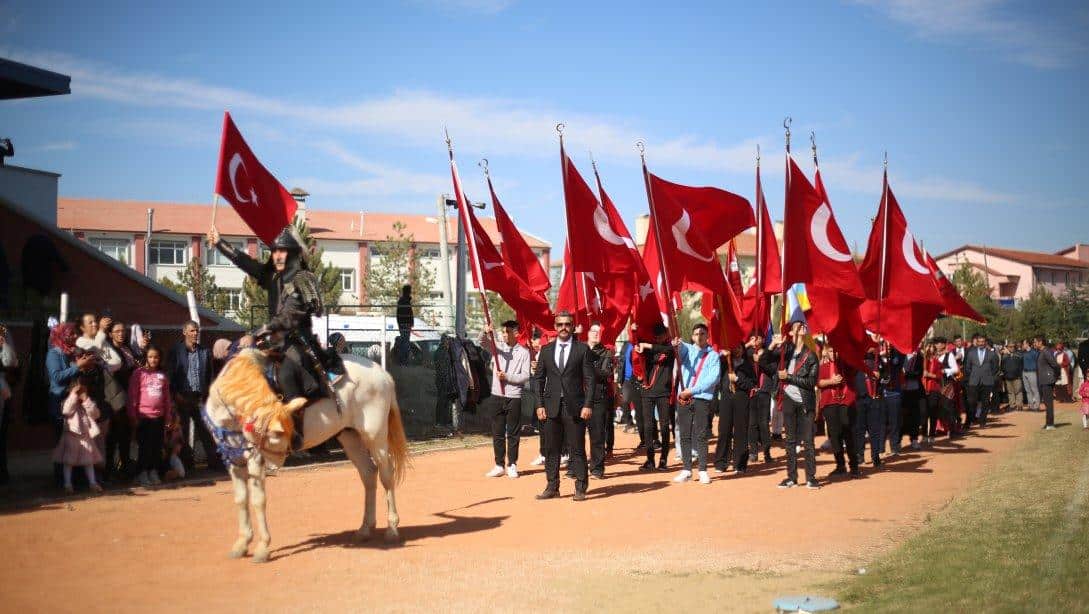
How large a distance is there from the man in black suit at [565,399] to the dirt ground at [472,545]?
17.8 inches

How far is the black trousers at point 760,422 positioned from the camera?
16766 millimetres

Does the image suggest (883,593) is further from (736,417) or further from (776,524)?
(736,417)

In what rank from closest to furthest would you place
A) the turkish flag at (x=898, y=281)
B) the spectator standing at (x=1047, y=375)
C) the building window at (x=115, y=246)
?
the turkish flag at (x=898, y=281)
the spectator standing at (x=1047, y=375)
the building window at (x=115, y=246)

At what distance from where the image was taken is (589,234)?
15523mm

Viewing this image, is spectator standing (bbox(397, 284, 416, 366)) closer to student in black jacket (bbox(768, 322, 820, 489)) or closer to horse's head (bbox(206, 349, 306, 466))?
student in black jacket (bbox(768, 322, 820, 489))

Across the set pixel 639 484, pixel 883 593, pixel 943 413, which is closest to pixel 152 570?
pixel 883 593

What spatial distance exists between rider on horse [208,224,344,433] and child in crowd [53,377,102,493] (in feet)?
15.9

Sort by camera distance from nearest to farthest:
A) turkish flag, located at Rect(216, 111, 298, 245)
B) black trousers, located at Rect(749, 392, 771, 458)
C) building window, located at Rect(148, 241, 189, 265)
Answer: turkish flag, located at Rect(216, 111, 298, 245)
black trousers, located at Rect(749, 392, 771, 458)
building window, located at Rect(148, 241, 189, 265)

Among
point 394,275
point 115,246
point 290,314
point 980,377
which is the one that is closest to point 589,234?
point 290,314

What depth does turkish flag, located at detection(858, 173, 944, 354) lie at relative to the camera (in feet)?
53.1

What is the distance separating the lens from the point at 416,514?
38.3ft

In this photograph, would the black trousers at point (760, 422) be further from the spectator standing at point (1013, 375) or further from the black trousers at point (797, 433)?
the spectator standing at point (1013, 375)

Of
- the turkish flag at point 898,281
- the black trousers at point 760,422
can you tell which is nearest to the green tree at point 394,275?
the black trousers at point 760,422

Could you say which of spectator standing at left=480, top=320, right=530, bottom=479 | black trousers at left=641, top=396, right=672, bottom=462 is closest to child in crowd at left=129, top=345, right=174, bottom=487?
spectator standing at left=480, top=320, right=530, bottom=479
